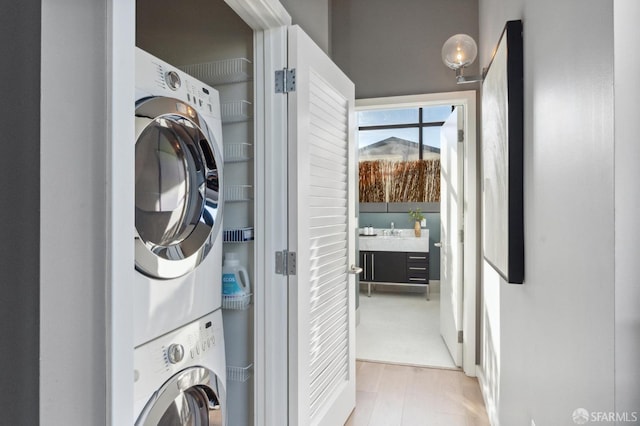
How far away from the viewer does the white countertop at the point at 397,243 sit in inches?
215

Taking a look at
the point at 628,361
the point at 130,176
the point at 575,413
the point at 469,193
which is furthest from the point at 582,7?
the point at 469,193

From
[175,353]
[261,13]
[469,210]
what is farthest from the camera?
[469,210]

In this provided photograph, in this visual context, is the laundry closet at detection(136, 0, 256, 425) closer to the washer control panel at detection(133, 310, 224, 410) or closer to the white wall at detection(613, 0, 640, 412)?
the washer control panel at detection(133, 310, 224, 410)

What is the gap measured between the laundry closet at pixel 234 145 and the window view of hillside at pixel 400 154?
4278 millimetres

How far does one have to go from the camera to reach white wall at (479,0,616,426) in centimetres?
77

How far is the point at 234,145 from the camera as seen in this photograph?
1783 millimetres

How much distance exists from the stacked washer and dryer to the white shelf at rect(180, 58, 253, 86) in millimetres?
272

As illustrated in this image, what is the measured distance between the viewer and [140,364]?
114 centimetres

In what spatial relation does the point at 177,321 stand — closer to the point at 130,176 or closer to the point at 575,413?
the point at 130,176

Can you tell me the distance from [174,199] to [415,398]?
2140mm

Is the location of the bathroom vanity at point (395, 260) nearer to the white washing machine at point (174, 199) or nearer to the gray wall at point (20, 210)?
the white washing machine at point (174, 199)

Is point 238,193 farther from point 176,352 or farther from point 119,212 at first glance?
point 119,212

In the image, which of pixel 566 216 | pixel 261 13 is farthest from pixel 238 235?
pixel 566 216

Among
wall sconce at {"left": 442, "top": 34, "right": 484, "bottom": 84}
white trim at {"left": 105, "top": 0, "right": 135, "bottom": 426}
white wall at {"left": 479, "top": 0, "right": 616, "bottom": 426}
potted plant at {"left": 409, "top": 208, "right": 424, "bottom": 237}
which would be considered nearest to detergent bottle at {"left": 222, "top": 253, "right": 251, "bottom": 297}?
white trim at {"left": 105, "top": 0, "right": 135, "bottom": 426}
